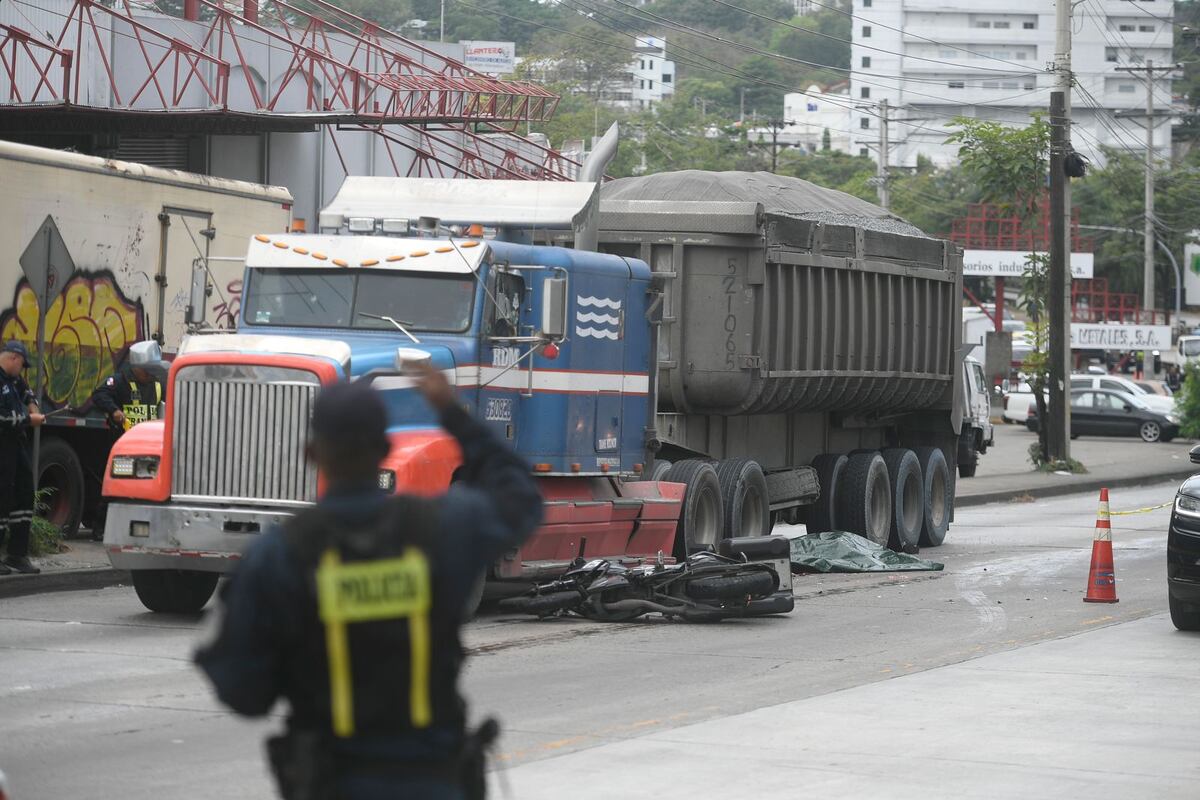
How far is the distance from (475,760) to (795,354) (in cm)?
1477

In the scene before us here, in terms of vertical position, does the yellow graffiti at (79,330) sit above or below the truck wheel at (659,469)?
above

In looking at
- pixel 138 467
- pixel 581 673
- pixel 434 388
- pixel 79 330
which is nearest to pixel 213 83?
pixel 79 330

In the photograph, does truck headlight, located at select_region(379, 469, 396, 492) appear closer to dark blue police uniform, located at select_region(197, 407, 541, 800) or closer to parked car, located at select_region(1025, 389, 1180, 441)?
dark blue police uniform, located at select_region(197, 407, 541, 800)

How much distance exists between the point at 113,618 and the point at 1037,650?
6.58 metres

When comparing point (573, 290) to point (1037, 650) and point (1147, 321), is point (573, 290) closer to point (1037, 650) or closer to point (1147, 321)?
point (1037, 650)

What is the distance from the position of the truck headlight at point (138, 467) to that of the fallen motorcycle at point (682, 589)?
2846mm

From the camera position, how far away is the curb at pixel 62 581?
14.6m

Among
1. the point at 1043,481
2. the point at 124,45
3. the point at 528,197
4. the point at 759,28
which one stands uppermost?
the point at 759,28

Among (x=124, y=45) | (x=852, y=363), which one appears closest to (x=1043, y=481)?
(x=852, y=363)

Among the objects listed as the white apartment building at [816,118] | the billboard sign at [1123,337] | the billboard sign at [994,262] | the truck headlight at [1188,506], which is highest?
the white apartment building at [816,118]

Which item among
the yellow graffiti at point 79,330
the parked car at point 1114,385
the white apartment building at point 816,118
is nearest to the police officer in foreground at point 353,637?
the yellow graffiti at point 79,330

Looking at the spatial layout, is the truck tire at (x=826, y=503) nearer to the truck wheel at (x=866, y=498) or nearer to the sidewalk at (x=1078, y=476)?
the truck wheel at (x=866, y=498)

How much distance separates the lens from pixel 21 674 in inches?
417

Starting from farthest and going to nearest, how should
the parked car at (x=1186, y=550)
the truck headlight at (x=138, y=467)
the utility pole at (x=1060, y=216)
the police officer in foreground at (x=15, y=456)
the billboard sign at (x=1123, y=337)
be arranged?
the billboard sign at (x=1123, y=337)
the utility pole at (x=1060, y=216)
the police officer in foreground at (x=15, y=456)
the parked car at (x=1186, y=550)
the truck headlight at (x=138, y=467)
